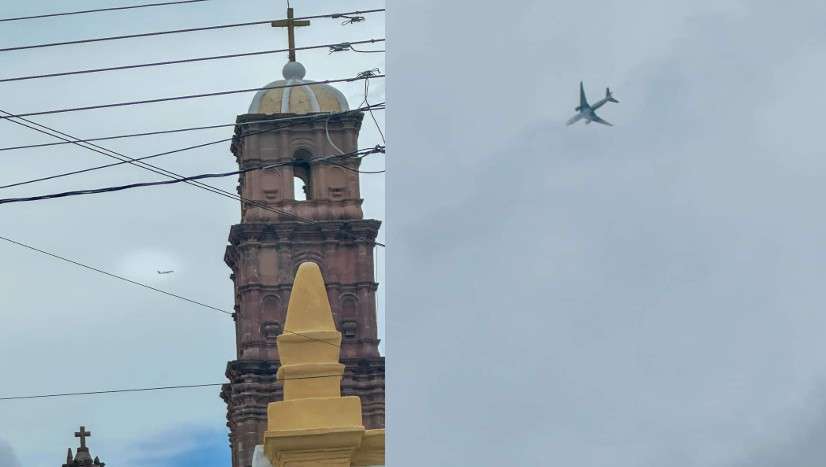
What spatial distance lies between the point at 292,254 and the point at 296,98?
7.01 meters

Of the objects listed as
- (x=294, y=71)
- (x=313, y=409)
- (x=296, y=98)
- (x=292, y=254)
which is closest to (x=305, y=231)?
(x=292, y=254)

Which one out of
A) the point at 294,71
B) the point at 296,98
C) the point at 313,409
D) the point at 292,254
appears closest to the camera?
the point at 313,409

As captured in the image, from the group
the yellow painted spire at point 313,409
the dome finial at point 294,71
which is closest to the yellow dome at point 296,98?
the dome finial at point 294,71

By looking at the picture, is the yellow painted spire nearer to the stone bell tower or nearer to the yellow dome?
the yellow dome

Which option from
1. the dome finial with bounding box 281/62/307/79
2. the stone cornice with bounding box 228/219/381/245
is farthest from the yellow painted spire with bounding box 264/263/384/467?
the stone cornice with bounding box 228/219/381/245

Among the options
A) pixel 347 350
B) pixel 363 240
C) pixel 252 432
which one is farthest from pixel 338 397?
pixel 363 240

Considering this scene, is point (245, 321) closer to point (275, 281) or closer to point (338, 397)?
point (275, 281)

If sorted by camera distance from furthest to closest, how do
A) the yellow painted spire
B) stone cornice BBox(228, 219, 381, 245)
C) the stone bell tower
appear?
stone cornice BBox(228, 219, 381, 245) → the stone bell tower → the yellow painted spire

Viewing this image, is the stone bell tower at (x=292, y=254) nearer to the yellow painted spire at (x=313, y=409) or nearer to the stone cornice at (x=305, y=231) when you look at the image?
the stone cornice at (x=305, y=231)

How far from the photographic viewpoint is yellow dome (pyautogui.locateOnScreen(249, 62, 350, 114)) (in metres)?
45.7

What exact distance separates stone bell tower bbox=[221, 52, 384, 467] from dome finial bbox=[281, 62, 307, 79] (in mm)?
4908

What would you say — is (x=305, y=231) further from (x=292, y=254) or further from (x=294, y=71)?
(x=294, y=71)

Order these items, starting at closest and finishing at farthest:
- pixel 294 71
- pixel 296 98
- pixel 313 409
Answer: pixel 313 409, pixel 294 71, pixel 296 98

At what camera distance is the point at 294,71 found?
4578 cm
